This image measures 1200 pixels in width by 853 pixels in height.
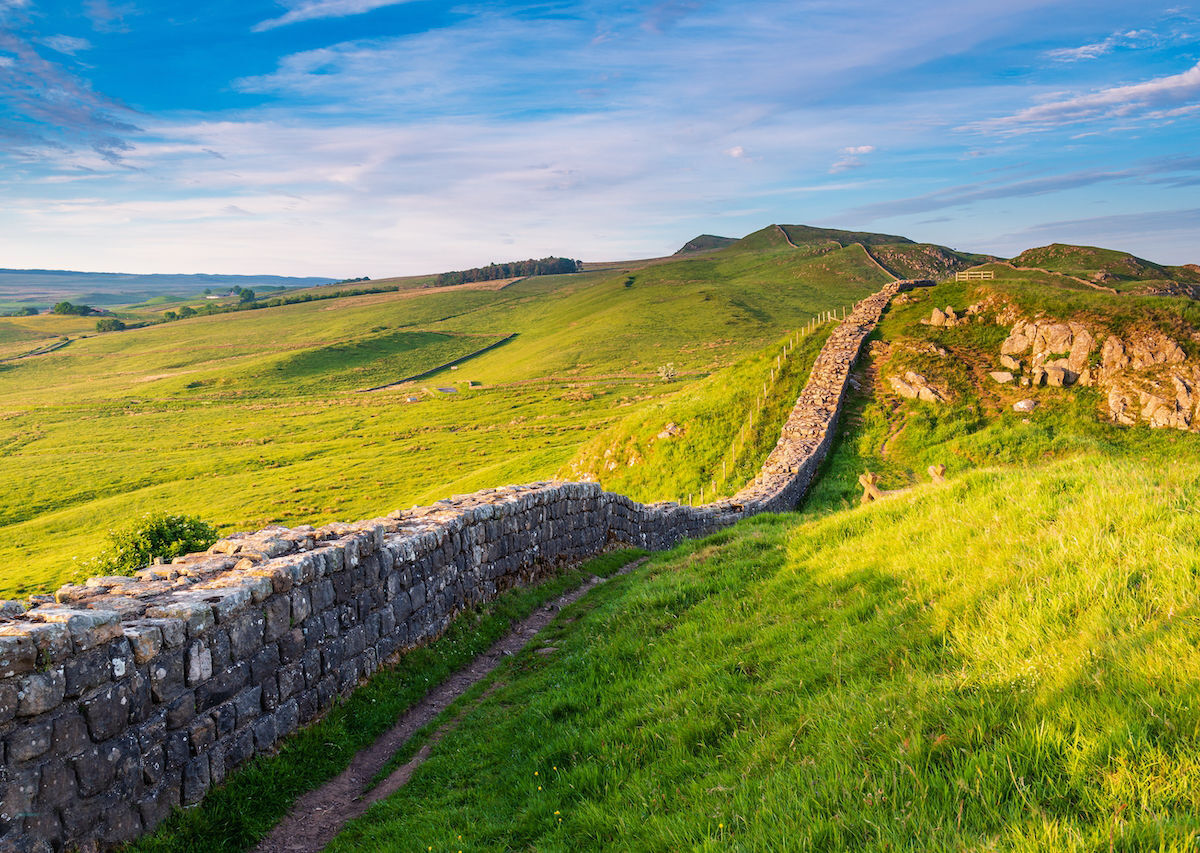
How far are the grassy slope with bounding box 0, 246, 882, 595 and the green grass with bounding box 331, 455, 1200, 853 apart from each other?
37010 mm

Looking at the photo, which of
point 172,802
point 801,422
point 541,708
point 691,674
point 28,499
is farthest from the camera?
point 28,499

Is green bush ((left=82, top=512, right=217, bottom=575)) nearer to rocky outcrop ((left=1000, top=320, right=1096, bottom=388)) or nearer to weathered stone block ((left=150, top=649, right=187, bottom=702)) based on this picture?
weathered stone block ((left=150, top=649, right=187, bottom=702))

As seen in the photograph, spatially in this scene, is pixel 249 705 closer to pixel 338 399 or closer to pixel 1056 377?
pixel 1056 377

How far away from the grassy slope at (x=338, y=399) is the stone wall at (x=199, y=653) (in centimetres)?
3556

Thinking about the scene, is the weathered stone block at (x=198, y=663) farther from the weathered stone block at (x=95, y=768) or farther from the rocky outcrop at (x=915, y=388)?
the rocky outcrop at (x=915, y=388)

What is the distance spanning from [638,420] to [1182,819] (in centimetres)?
3720

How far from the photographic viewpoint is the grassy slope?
57375 mm

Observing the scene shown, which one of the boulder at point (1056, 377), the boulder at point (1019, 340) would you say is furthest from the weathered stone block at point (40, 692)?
the boulder at point (1019, 340)

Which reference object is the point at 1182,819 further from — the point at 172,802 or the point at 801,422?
the point at 801,422

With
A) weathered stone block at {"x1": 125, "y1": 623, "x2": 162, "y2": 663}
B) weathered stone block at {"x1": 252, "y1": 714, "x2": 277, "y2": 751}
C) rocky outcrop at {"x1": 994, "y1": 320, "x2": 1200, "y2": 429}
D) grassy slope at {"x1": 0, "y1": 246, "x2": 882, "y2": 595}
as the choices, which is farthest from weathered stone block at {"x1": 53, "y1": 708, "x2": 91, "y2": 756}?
grassy slope at {"x1": 0, "y1": 246, "x2": 882, "y2": 595}

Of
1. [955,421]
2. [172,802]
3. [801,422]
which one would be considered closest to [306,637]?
[172,802]

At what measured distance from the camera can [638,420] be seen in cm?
4028

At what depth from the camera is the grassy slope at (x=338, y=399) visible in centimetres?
5738

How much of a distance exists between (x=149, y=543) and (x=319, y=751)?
1762cm
